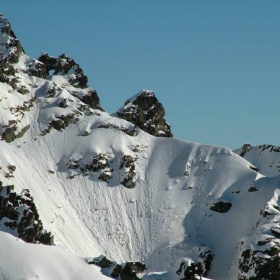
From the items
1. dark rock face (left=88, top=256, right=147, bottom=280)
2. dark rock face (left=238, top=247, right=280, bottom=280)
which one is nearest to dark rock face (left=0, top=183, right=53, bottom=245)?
dark rock face (left=88, top=256, right=147, bottom=280)

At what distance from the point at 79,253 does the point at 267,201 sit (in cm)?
3344

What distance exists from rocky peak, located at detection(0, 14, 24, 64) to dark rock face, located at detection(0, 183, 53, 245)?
50.9 m

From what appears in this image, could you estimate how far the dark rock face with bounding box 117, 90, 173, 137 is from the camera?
395ft

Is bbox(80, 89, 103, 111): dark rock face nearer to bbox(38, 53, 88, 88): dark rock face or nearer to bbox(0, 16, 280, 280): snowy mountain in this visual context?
bbox(38, 53, 88, 88): dark rock face

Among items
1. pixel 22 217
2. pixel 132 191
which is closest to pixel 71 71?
pixel 132 191

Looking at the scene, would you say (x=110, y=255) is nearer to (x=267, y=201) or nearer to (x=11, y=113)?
(x=267, y=201)

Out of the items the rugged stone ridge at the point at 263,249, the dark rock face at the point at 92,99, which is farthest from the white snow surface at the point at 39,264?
the dark rock face at the point at 92,99

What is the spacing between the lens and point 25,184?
298 ft

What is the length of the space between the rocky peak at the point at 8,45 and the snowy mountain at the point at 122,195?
1596 millimetres

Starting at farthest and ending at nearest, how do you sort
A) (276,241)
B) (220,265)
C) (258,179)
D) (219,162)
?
(219,162), (258,179), (220,265), (276,241)

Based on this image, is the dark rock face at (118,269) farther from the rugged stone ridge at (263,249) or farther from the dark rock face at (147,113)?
the dark rock face at (147,113)

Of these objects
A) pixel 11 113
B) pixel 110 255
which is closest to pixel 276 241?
pixel 110 255

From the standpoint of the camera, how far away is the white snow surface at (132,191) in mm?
85312

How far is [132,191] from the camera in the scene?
3839 inches
